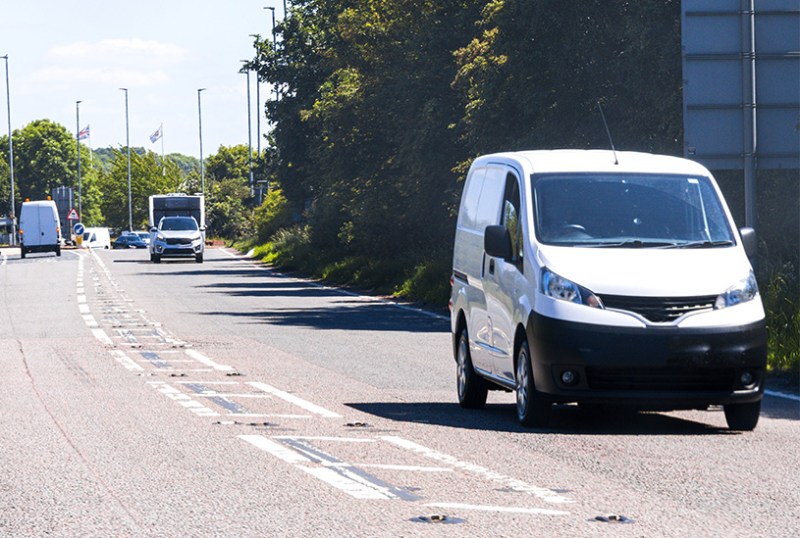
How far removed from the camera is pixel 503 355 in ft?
39.3

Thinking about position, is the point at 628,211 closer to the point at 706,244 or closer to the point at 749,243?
the point at 706,244

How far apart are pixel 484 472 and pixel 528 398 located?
2.19 m

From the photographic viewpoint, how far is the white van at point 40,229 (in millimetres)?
77000

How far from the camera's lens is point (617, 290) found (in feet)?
35.9

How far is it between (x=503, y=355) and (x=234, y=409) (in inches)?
89.5

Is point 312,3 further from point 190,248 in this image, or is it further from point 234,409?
point 234,409

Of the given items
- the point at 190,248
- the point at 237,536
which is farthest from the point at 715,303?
the point at 190,248

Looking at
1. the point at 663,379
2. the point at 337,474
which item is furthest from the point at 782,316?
the point at 337,474

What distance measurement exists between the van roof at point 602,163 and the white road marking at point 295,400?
8.07 ft

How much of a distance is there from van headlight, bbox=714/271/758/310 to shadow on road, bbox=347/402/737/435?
94 centimetres

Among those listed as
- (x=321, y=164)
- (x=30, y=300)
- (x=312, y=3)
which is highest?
(x=312, y=3)

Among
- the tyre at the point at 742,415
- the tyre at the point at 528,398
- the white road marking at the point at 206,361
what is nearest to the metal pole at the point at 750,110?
the white road marking at the point at 206,361

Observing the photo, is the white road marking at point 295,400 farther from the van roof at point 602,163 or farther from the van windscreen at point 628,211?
the van roof at point 602,163

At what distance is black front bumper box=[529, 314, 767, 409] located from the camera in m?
10.8
